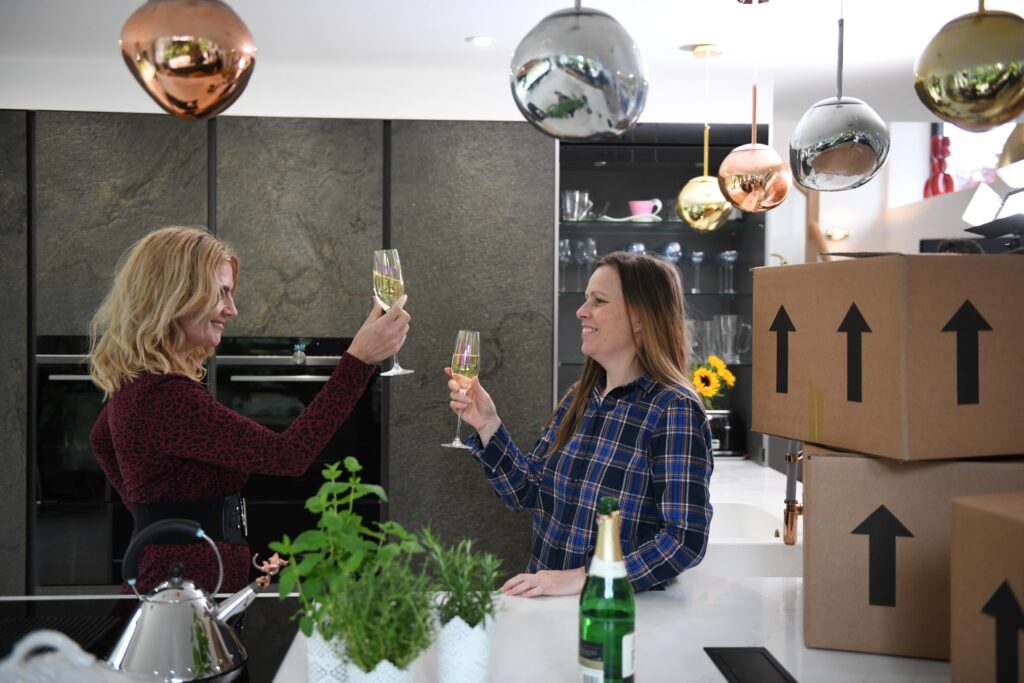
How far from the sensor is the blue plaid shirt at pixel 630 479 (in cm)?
172

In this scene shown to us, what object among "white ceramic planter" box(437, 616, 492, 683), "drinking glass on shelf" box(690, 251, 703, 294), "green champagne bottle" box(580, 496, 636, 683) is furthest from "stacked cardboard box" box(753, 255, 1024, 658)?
"drinking glass on shelf" box(690, 251, 703, 294)

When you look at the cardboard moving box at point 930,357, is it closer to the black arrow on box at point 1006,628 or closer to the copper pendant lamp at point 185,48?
the black arrow on box at point 1006,628

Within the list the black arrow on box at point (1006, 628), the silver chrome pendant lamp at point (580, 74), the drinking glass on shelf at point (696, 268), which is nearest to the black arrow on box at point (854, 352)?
the black arrow on box at point (1006, 628)

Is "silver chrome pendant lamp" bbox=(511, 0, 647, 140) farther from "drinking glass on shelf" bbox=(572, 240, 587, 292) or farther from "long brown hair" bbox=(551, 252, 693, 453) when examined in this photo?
"drinking glass on shelf" bbox=(572, 240, 587, 292)

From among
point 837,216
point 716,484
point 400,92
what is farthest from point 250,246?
point 837,216

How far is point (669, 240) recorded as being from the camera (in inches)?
167

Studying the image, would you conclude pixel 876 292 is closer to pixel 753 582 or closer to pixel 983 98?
pixel 983 98

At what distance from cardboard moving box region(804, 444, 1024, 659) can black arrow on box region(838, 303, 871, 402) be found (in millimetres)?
99

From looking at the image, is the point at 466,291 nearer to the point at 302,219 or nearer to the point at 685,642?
the point at 302,219

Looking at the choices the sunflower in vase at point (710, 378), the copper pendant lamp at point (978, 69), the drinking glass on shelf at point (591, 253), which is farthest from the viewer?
the drinking glass on shelf at point (591, 253)

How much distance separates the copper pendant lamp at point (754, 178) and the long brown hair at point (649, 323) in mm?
273

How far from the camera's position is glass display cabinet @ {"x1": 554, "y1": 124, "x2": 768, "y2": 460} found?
3945 millimetres

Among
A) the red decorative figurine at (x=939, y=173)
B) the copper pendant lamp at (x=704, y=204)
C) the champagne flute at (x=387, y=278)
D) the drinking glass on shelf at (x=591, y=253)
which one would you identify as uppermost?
the red decorative figurine at (x=939, y=173)

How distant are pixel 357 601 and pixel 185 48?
661 millimetres
